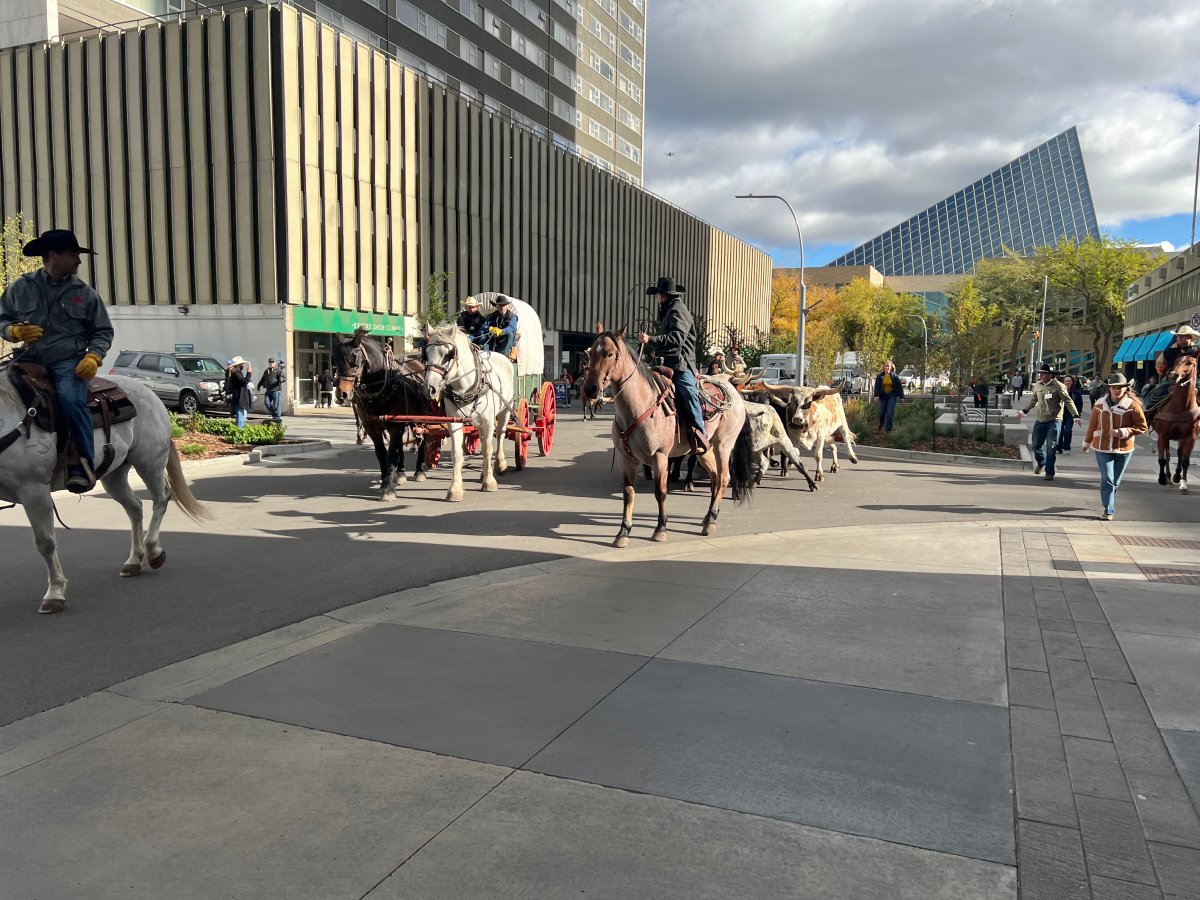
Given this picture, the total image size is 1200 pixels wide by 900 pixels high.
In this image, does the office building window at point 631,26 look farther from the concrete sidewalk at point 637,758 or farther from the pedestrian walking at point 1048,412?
the concrete sidewalk at point 637,758

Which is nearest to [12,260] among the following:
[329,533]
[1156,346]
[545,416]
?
[545,416]

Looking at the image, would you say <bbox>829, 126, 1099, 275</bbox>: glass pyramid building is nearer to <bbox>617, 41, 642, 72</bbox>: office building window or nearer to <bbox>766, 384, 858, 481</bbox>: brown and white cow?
<bbox>617, 41, 642, 72</bbox>: office building window

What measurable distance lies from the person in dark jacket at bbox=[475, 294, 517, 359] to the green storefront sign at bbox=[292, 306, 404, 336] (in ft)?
60.1

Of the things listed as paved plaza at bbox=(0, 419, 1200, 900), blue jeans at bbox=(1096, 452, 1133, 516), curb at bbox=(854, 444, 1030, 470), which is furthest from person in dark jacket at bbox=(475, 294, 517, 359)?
curb at bbox=(854, 444, 1030, 470)

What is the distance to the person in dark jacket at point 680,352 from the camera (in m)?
8.72

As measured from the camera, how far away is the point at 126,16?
37.1 metres

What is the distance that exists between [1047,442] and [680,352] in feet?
28.5

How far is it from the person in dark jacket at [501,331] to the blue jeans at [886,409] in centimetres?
1148

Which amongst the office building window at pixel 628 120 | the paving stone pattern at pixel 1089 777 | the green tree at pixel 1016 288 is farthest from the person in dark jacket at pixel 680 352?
the office building window at pixel 628 120

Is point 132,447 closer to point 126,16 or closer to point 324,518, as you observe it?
point 324,518

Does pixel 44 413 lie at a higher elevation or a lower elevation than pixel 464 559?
higher

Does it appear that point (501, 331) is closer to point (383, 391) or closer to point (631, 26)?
point (383, 391)

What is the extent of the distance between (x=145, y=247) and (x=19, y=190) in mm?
7304

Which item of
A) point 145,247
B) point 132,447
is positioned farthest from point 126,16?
point 132,447
